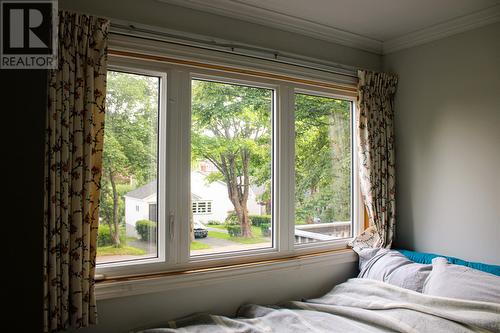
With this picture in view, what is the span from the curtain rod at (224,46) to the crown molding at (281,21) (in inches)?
7.7

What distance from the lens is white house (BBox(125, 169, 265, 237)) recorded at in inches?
82.5

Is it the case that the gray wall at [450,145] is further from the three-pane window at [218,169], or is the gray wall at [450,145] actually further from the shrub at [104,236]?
the shrub at [104,236]

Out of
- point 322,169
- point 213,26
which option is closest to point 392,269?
point 322,169

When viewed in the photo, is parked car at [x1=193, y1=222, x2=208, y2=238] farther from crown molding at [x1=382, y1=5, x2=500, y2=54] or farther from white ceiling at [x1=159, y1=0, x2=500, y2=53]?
crown molding at [x1=382, y1=5, x2=500, y2=54]

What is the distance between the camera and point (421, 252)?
9.30 ft

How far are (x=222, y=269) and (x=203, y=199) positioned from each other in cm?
46

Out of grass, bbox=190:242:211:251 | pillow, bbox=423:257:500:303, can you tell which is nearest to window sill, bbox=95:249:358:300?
grass, bbox=190:242:211:251

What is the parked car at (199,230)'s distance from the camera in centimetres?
229

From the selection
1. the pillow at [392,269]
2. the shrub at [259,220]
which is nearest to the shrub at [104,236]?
the shrub at [259,220]

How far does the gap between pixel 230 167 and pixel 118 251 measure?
0.88m

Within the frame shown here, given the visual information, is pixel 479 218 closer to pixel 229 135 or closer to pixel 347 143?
pixel 347 143

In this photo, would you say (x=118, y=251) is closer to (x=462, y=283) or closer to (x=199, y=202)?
(x=199, y=202)

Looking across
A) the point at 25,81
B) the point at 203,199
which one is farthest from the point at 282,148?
the point at 25,81

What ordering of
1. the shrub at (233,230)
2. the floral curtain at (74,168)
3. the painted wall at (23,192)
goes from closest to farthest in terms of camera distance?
the painted wall at (23,192) < the floral curtain at (74,168) < the shrub at (233,230)
